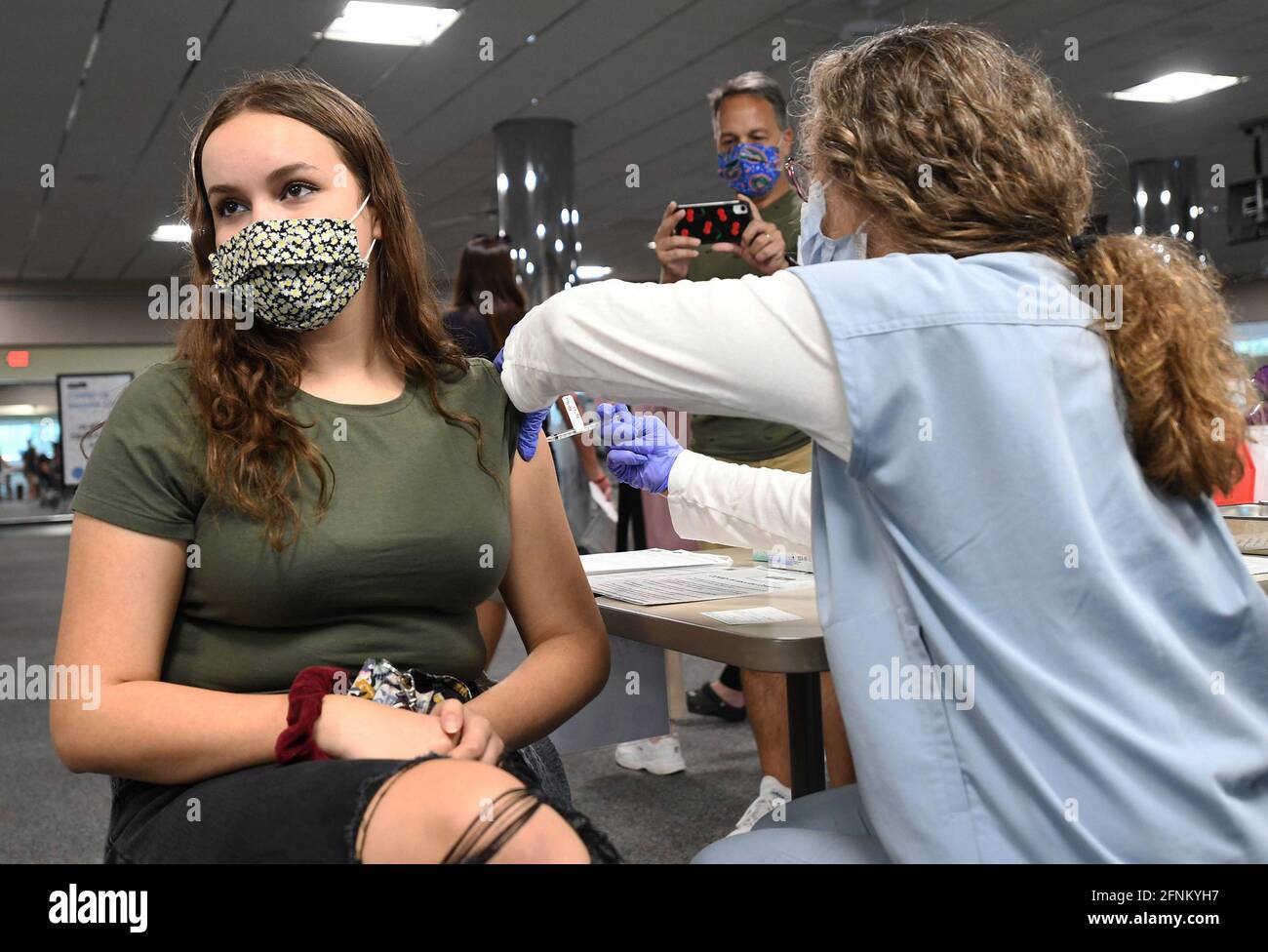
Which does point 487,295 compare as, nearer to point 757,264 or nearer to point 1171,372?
point 757,264

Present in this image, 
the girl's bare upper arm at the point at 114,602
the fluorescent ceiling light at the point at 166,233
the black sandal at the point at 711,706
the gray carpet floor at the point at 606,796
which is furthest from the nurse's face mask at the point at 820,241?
the fluorescent ceiling light at the point at 166,233

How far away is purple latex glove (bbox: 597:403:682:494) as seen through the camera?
1.72 meters

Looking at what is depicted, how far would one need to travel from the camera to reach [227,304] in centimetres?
142

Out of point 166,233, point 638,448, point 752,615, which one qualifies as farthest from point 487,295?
point 166,233

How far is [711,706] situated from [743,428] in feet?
4.92

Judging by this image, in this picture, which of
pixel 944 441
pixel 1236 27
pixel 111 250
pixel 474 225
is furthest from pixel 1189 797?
pixel 111 250

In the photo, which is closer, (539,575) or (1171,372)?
(1171,372)

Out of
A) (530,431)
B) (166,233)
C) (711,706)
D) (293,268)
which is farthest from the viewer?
(166,233)

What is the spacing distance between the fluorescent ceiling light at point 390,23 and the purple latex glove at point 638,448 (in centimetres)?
487

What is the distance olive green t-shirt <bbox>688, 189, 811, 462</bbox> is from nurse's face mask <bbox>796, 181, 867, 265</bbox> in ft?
3.86

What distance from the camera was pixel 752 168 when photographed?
2912 millimetres

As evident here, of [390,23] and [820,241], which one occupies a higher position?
[390,23]

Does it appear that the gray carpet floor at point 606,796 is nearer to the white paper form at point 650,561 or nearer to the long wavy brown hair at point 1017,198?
the white paper form at point 650,561

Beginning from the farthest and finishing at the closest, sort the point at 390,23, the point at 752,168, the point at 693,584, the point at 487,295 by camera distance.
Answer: the point at 390,23 < the point at 487,295 < the point at 752,168 < the point at 693,584
